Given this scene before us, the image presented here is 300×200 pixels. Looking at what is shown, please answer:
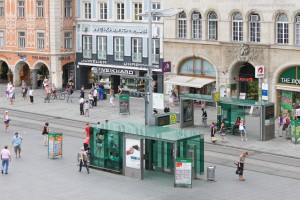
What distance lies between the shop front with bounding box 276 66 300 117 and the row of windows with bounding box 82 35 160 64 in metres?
13.5

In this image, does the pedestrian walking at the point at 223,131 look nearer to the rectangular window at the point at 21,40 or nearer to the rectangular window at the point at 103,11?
the rectangular window at the point at 103,11

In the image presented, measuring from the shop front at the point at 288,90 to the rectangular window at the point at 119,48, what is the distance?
18.0m

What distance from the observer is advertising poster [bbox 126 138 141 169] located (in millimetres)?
35856

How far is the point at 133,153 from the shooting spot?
36.1 m

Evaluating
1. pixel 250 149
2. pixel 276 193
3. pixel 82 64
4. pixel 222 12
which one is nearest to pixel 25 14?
pixel 82 64

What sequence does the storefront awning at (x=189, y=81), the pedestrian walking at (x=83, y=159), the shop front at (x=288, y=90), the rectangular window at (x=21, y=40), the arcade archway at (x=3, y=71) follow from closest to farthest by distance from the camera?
the pedestrian walking at (x=83, y=159), the shop front at (x=288, y=90), the storefront awning at (x=189, y=81), the rectangular window at (x=21, y=40), the arcade archway at (x=3, y=71)

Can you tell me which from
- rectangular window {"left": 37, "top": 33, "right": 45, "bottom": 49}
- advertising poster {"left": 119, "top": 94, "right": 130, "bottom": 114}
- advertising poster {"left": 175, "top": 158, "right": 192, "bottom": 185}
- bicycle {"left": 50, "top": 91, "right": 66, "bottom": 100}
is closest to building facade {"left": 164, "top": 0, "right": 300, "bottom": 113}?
advertising poster {"left": 119, "top": 94, "right": 130, "bottom": 114}

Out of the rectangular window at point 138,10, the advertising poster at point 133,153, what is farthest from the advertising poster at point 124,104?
the advertising poster at point 133,153

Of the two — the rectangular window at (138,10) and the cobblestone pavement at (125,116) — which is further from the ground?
the rectangular window at (138,10)

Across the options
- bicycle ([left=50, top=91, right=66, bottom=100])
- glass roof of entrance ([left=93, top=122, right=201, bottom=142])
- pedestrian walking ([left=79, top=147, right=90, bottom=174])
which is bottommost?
pedestrian walking ([left=79, top=147, right=90, bottom=174])

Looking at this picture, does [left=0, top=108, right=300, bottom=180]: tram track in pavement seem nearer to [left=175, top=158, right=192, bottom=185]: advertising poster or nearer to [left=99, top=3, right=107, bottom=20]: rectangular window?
[left=175, top=158, right=192, bottom=185]: advertising poster

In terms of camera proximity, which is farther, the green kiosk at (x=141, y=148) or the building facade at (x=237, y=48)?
the building facade at (x=237, y=48)

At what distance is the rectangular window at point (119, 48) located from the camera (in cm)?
6746

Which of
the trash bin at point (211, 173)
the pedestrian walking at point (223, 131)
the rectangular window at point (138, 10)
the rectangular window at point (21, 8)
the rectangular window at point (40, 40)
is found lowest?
the trash bin at point (211, 173)
